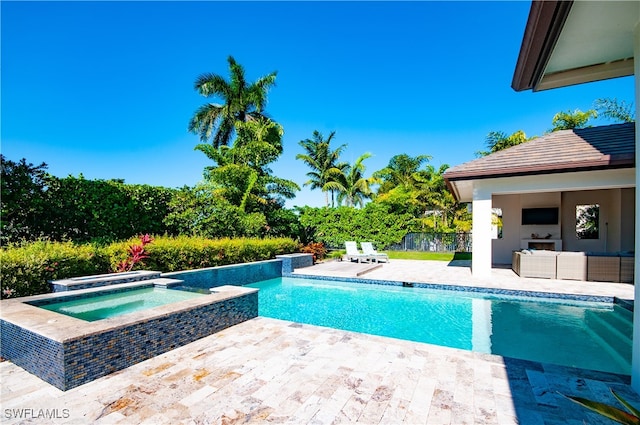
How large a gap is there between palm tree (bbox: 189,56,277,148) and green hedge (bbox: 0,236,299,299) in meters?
12.2

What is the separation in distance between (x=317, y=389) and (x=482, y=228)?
911 centimetres

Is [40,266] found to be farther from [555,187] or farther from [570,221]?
[570,221]

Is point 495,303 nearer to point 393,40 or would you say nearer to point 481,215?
point 481,215

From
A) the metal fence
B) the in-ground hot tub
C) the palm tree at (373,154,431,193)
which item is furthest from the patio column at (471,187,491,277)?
the palm tree at (373,154,431,193)

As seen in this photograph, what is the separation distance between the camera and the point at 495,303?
8414mm

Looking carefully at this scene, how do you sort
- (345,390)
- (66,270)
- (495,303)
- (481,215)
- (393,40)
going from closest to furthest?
1. (345,390)
2. (66,270)
3. (495,303)
4. (481,215)
5. (393,40)

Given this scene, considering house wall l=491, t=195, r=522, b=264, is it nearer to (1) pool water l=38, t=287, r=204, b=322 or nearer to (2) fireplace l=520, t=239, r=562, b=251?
(2) fireplace l=520, t=239, r=562, b=251

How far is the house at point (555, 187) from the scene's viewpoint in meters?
9.00

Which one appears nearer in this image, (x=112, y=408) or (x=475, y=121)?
(x=112, y=408)

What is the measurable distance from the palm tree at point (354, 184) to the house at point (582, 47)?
→ 85.2ft

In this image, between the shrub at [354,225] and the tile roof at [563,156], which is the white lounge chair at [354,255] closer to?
the shrub at [354,225]

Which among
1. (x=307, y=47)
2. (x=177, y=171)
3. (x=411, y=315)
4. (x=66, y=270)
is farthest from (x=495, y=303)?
(x=177, y=171)

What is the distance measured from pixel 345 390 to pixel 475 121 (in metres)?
26.8

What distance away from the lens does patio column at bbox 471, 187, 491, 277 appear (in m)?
10.4
